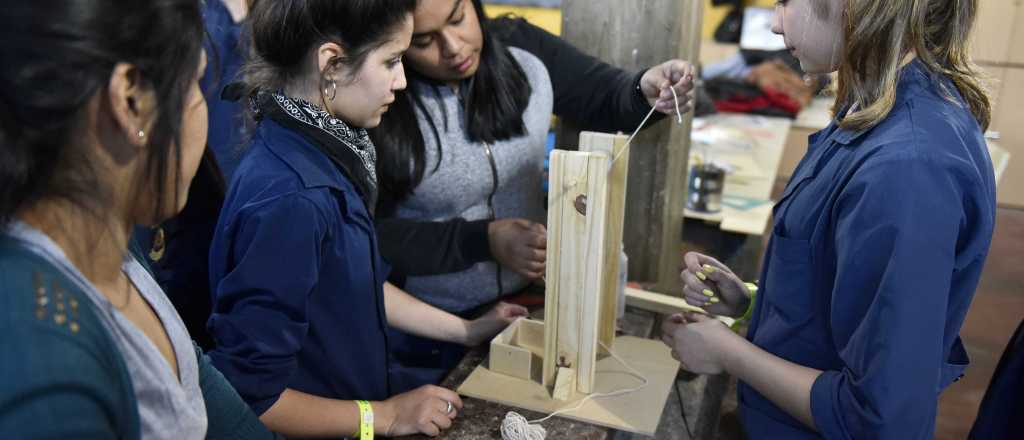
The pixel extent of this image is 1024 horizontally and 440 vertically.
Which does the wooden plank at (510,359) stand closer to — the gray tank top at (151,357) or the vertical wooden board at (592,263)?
the vertical wooden board at (592,263)

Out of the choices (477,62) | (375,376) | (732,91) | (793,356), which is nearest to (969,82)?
(793,356)

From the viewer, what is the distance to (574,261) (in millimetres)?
1247

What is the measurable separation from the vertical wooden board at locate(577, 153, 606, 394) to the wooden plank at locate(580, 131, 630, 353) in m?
0.07

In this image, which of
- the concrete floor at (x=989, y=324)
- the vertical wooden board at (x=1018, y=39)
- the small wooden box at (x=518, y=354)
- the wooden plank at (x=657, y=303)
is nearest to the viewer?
the small wooden box at (x=518, y=354)

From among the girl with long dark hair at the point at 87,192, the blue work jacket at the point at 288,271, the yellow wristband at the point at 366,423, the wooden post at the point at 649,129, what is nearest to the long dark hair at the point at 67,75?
the girl with long dark hair at the point at 87,192

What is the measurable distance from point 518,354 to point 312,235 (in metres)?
0.46

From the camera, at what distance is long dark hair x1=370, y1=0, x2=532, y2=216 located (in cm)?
150

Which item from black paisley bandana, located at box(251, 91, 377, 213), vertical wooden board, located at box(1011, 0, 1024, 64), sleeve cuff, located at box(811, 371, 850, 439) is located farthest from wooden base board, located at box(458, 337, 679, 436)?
vertical wooden board, located at box(1011, 0, 1024, 64)

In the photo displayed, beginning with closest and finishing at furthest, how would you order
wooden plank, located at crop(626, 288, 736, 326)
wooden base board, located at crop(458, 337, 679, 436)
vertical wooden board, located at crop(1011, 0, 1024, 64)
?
wooden base board, located at crop(458, 337, 679, 436) → wooden plank, located at crop(626, 288, 736, 326) → vertical wooden board, located at crop(1011, 0, 1024, 64)

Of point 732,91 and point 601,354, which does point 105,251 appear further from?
point 732,91

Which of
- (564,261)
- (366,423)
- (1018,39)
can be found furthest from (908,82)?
(1018,39)

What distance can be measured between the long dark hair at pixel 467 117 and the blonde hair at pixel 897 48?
2.35 feet

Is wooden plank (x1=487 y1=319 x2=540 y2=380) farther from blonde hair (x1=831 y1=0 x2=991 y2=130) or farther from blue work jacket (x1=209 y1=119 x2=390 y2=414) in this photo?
blonde hair (x1=831 y1=0 x2=991 y2=130)

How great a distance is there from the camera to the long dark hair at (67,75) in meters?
0.56
